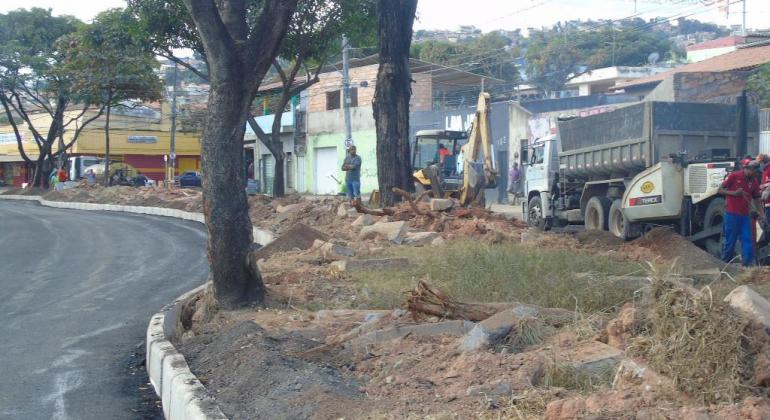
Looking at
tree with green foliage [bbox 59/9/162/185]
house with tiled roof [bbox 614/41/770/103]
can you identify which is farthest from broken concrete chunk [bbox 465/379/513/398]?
tree with green foliage [bbox 59/9/162/185]

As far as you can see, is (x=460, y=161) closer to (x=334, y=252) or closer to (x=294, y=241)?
(x=294, y=241)

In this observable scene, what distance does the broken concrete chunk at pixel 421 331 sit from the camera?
7059 millimetres

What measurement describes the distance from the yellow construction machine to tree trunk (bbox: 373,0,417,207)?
1.88 meters

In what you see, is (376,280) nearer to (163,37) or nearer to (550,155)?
(550,155)

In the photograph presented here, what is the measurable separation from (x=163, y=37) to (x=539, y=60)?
51.3 metres

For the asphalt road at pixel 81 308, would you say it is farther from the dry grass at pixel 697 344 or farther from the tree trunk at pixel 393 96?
the tree trunk at pixel 393 96

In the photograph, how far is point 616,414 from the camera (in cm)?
452

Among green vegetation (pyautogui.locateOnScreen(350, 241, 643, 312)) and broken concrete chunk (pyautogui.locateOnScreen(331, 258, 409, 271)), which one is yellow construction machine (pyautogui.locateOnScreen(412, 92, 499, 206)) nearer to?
green vegetation (pyautogui.locateOnScreen(350, 241, 643, 312))

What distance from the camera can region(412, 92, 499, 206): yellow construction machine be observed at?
69.2 feet

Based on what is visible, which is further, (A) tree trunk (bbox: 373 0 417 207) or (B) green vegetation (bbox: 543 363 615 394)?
(A) tree trunk (bbox: 373 0 417 207)

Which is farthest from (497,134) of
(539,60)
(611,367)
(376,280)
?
(539,60)

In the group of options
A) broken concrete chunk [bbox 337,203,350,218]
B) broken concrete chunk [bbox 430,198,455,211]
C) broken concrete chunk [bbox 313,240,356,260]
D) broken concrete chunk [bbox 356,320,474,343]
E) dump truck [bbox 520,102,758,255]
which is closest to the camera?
broken concrete chunk [bbox 356,320,474,343]

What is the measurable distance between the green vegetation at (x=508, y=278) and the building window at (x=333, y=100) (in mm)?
37477

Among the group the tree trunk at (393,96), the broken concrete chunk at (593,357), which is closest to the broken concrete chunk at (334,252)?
the tree trunk at (393,96)
